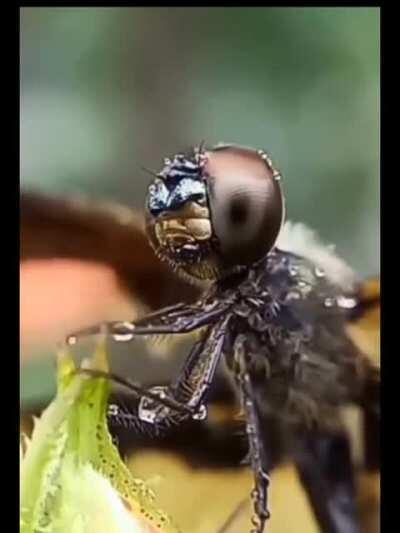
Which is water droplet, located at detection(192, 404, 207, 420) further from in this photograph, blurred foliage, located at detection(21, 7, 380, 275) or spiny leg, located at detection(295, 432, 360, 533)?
blurred foliage, located at detection(21, 7, 380, 275)

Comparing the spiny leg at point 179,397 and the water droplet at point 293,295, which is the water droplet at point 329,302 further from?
the spiny leg at point 179,397

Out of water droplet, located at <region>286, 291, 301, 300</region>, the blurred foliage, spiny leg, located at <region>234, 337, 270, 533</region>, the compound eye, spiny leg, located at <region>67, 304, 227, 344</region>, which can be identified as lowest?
spiny leg, located at <region>234, 337, 270, 533</region>

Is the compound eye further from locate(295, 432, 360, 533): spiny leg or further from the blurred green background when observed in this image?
locate(295, 432, 360, 533): spiny leg

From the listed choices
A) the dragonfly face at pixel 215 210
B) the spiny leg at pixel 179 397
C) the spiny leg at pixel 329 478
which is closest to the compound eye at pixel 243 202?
the dragonfly face at pixel 215 210

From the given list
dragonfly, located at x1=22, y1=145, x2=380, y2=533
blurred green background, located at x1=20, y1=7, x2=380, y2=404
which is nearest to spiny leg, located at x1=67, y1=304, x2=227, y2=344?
dragonfly, located at x1=22, y1=145, x2=380, y2=533

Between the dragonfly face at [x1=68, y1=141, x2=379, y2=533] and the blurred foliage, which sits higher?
the blurred foliage

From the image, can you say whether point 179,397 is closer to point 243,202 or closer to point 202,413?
→ point 202,413

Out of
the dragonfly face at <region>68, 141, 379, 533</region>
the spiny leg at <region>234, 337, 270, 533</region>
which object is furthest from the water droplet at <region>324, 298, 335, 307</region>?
the spiny leg at <region>234, 337, 270, 533</region>
